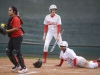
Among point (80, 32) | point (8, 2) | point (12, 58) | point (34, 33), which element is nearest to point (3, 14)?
point (8, 2)

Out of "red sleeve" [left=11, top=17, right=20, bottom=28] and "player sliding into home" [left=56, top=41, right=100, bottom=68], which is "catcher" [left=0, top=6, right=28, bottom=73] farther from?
"player sliding into home" [left=56, top=41, right=100, bottom=68]

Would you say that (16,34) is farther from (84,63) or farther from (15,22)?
(84,63)

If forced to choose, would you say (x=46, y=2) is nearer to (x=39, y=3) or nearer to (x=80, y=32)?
(x=39, y=3)

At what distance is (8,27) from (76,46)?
986 centimetres

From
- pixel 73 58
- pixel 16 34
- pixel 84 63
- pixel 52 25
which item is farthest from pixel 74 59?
pixel 52 25

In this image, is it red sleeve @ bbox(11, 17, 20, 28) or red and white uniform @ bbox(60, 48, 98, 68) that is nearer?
red sleeve @ bbox(11, 17, 20, 28)

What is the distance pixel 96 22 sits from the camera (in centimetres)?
1833

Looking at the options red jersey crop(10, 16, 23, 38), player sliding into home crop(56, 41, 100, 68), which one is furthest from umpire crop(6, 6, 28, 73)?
player sliding into home crop(56, 41, 100, 68)

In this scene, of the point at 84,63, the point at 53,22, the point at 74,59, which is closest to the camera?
the point at 74,59

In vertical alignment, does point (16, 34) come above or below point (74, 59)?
above

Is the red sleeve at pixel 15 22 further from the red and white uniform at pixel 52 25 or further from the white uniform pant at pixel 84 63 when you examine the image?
the red and white uniform at pixel 52 25

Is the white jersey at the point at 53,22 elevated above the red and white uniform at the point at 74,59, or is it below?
above

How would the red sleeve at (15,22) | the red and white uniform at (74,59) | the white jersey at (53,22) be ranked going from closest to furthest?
the red sleeve at (15,22), the red and white uniform at (74,59), the white jersey at (53,22)

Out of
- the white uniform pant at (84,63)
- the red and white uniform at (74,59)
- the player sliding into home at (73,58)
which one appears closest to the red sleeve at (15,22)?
the player sliding into home at (73,58)
